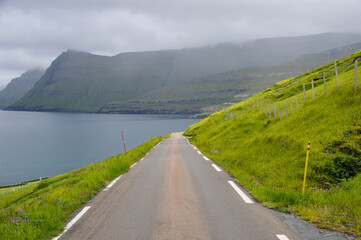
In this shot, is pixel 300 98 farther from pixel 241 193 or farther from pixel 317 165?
pixel 241 193

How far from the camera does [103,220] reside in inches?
245

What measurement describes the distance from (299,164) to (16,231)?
948 cm

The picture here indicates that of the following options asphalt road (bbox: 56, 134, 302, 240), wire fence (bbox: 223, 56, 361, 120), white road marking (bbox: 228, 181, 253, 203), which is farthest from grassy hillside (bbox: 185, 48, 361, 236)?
wire fence (bbox: 223, 56, 361, 120)

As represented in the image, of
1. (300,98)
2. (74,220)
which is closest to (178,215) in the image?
(74,220)

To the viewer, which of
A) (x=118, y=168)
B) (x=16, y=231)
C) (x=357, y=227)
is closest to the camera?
(x=357, y=227)

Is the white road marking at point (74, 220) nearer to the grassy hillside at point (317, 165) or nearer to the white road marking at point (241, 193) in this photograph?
the white road marking at point (241, 193)

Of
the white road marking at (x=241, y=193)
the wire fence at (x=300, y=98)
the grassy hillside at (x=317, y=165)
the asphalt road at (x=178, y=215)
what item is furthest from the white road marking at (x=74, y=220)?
the wire fence at (x=300, y=98)

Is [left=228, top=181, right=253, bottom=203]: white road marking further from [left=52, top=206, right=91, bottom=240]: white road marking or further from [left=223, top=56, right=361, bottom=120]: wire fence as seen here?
[left=223, top=56, right=361, bottom=120]: wire fence

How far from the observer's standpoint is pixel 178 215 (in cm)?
640

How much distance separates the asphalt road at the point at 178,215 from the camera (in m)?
5.27

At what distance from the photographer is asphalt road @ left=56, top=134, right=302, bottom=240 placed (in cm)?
527

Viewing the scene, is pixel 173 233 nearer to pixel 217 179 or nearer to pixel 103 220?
pixel 103 220

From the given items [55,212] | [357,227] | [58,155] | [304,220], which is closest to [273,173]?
[304,220]

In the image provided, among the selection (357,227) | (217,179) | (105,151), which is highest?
(357,227)
